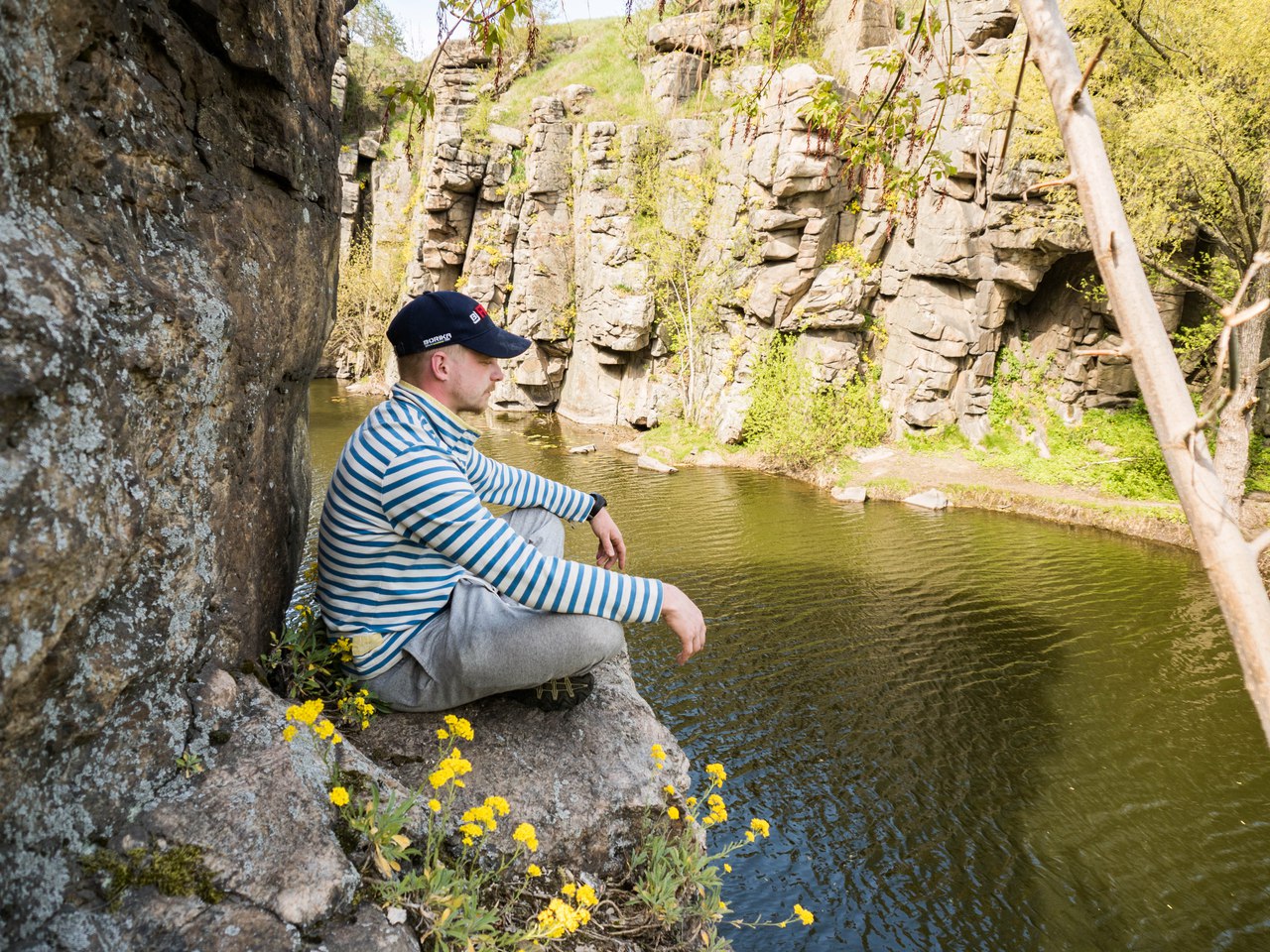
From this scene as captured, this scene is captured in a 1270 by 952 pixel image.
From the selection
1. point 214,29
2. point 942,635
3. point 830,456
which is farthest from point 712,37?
point 830,456

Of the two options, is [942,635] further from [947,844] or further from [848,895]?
[848,895]

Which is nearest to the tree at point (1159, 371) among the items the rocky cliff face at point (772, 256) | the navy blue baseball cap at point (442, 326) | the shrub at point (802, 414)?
the navy blue baseball cap at point (442, 326)

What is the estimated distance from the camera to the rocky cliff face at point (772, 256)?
18344 millimetres

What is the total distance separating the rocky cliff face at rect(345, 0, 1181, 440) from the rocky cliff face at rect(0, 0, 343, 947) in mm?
13176

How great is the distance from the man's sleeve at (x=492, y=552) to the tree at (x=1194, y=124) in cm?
1332

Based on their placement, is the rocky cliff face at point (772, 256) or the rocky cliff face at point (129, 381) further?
the rocky cliff face at point (772, 256)

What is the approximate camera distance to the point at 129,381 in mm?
2094

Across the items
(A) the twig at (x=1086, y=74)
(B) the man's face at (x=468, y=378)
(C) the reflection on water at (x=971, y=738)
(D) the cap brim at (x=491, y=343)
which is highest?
(A) the twig at (x=1086, y=74)

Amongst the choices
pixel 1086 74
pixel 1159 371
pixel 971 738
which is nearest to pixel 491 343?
pixel 1086 74

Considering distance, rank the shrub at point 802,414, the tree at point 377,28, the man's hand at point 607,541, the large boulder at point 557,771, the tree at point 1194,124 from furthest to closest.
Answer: the tree at point 377,28
the shrub at point 802,414
the tree at point 1194,124
the man's hand at point 607,541
the large boulder at point 557,771

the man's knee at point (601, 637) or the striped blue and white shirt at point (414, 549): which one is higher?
the striped blue and white shirt at point (414, 549)

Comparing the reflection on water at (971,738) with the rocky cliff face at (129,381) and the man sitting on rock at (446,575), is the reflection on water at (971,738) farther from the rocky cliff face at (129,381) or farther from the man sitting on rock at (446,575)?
the rocky cliff face at (129,381)

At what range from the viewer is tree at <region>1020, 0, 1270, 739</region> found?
1.57 m

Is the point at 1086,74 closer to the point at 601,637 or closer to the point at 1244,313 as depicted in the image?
the point at 1244,313
